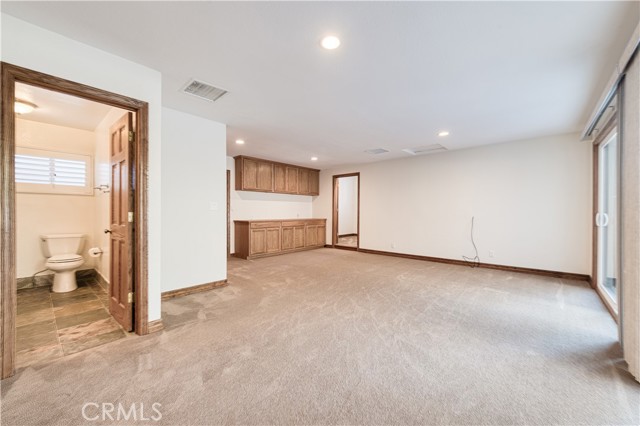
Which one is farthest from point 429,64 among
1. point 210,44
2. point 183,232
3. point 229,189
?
point 229,189

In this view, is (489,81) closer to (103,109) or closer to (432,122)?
(432,122)

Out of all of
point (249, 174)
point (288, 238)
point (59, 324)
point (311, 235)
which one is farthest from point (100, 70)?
point (311, 235)

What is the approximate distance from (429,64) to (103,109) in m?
3.81

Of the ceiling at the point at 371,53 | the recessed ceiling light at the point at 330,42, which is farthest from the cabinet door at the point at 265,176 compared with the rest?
the recessed ceiling light at the point at 330,42

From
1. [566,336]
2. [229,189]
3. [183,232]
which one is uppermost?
[229,189]

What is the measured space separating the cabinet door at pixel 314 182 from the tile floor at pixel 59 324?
17.7 feet

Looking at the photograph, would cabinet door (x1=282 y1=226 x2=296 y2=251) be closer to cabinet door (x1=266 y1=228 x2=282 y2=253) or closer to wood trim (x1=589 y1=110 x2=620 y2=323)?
cabinet door (x1=266 y1=228 x2=282 y2=253)

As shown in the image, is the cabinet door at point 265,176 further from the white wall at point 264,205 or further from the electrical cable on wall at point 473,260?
the electrical cable on wall at point 473,260

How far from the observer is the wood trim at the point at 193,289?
3.28m

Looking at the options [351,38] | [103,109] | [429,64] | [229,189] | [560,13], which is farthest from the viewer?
[229,189]

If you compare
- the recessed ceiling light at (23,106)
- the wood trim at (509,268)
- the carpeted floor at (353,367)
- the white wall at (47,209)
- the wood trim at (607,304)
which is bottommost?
the carpeted floor at (353,367)

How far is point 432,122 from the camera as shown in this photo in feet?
12.1

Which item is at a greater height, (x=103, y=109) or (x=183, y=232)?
(x=103, y=109)

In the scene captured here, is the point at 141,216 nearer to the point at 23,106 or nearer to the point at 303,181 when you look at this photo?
the point at 23,106
